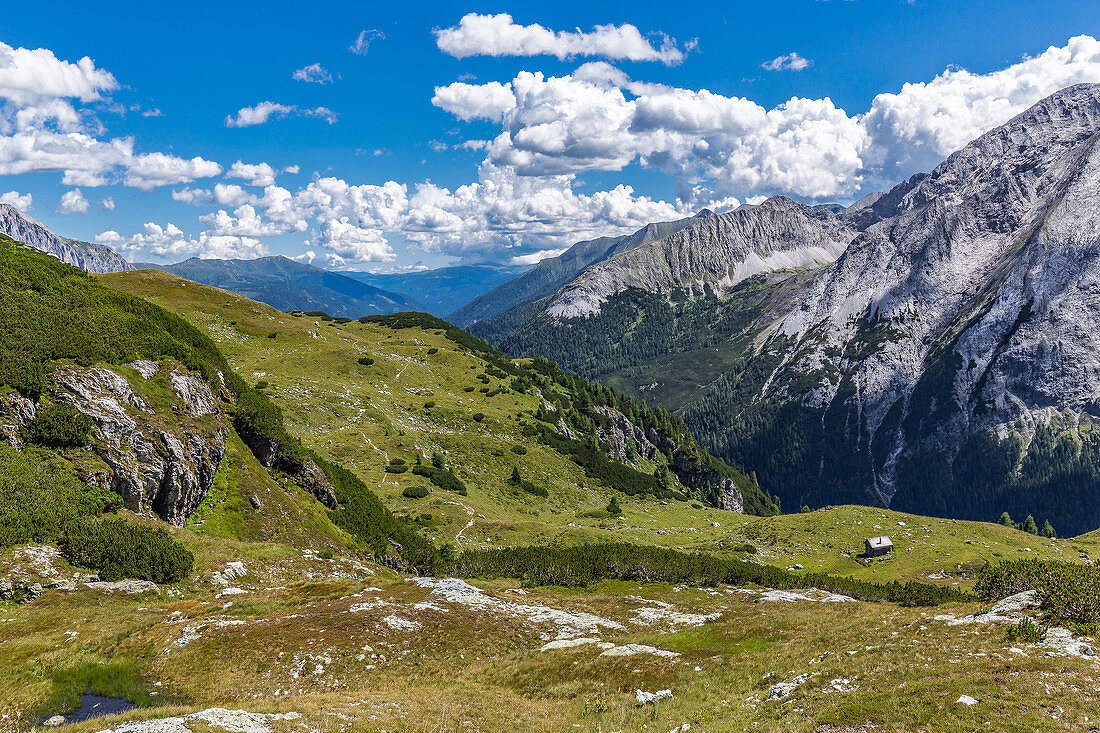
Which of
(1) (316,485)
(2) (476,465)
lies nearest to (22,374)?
(1) (316,485)

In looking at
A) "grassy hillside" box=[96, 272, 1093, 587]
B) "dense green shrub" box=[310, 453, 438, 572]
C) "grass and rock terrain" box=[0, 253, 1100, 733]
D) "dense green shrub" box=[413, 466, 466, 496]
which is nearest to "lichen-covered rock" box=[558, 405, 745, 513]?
"grassy hillside" box=[96, 272, 1093, 587]

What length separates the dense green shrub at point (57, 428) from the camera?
3331 cm

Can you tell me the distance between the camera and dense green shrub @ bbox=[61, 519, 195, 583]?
94.8ft

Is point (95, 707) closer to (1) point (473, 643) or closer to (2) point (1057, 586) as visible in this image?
(1) point (473, 643)

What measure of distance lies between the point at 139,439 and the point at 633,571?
49.0m

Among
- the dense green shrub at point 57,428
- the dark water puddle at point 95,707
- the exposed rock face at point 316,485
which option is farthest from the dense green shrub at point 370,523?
the dark water puddle at point 95,707

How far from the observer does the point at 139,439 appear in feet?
125

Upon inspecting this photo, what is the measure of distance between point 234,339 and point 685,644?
139349 millimetres

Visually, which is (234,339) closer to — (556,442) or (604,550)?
(556,442)

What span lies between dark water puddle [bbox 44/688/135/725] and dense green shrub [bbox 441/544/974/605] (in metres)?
38.1

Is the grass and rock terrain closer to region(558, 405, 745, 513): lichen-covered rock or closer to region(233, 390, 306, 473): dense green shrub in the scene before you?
region(233, 390, 306, 473): dense green shrub

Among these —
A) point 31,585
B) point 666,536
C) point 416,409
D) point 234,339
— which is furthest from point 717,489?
point 31,585

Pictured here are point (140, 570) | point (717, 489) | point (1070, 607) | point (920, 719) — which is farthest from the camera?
point (717, 489)

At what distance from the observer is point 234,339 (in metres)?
135
